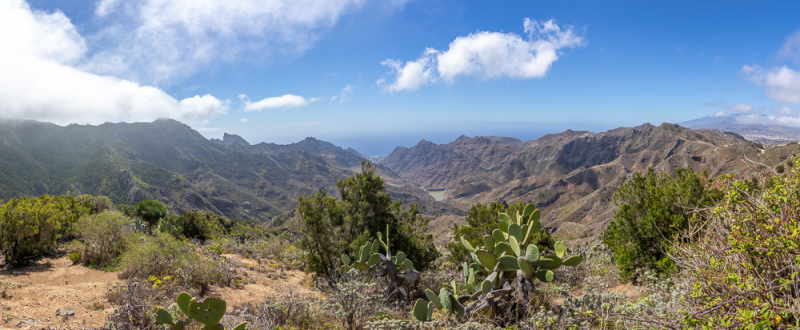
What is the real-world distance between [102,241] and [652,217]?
18844mm

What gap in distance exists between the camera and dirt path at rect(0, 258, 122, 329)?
20.0 feet

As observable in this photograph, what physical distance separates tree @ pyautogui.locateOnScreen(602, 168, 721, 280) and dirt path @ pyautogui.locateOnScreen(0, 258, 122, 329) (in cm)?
1381

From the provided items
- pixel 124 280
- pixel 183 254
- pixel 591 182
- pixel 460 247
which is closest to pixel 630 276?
pixel 460 247

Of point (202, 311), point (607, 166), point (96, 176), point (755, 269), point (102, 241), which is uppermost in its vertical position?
point (755, 269)

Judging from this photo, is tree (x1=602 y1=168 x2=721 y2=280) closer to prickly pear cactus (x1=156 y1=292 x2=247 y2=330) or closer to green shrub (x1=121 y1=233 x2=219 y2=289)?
prickly pear cactus (x1=156 y1=292 x2=247 y2=330)

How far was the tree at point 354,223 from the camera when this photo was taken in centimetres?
1121

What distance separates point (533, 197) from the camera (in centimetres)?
14225

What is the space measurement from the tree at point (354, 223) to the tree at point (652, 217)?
6540 millimetres

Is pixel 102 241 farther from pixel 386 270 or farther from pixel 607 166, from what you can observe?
pixel 607 166

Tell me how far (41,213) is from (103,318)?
311 inches

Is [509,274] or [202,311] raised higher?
[202,311]

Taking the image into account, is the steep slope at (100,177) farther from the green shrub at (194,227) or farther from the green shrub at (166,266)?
the green shrub at (166,266)

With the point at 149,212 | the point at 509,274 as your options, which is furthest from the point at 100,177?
the point at 509,274

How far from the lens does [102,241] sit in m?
11.4
